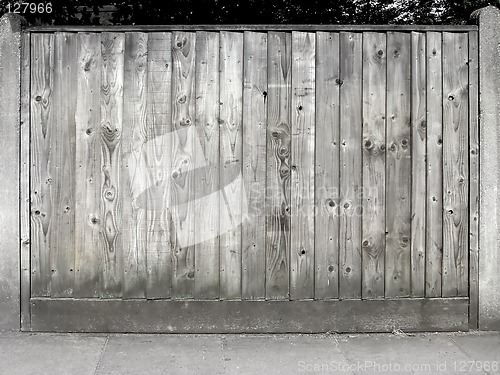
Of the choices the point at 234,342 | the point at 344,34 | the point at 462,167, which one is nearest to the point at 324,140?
the point at 344,34

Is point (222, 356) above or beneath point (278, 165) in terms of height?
beneath

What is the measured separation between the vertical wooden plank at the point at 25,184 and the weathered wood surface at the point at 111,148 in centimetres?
55

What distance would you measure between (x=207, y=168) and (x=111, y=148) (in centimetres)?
73

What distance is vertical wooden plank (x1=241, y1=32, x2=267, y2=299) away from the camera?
3.95 metres

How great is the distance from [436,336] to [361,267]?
76 cm

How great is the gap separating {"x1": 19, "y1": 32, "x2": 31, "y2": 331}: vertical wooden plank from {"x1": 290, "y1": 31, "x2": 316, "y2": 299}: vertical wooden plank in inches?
78.0

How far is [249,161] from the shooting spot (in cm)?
397

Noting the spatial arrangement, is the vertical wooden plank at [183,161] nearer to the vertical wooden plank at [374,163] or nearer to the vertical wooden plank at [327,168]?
the vertical wooden plank at [327,168]

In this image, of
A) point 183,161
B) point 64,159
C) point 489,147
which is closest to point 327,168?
point 183,161

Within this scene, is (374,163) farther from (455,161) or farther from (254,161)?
(254,161)

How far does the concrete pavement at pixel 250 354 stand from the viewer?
134 inches

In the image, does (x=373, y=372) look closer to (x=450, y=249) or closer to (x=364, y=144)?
(x=450, y=249)

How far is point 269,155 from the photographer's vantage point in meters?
3.98

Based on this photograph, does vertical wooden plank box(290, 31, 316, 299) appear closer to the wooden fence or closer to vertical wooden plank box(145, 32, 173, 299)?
the wooden fence
